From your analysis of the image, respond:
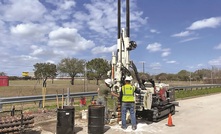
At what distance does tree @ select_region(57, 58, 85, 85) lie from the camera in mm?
62594

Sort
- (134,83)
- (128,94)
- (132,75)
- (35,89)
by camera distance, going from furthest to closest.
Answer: (35,89), (134,83), (132,75), (128,94)

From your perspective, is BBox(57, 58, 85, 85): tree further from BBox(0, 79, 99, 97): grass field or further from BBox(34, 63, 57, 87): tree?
BBox(0, 79, 99, 97): grass field

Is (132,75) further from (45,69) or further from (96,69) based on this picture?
(45,69)

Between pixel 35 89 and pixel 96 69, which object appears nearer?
pixel 35 89

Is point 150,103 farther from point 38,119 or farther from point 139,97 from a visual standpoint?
point 38,119

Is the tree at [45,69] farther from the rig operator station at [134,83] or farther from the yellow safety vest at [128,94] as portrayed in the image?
the yellow safety vest at [128,94]

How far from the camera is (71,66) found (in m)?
63.5

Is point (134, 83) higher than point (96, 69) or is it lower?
lower

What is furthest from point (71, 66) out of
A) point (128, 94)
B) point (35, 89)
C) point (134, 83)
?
point (128, 94)

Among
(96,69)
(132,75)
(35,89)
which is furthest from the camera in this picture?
(96,69)

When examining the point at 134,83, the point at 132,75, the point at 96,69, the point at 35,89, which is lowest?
the point at 35,89

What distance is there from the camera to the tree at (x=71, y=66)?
62.6 metres

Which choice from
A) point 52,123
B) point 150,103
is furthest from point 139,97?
point 52,123

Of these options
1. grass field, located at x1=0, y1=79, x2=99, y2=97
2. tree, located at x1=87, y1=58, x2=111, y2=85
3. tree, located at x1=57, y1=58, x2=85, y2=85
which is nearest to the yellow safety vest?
grass field, located at x1=0, y1=79, x2=99, y2=97
